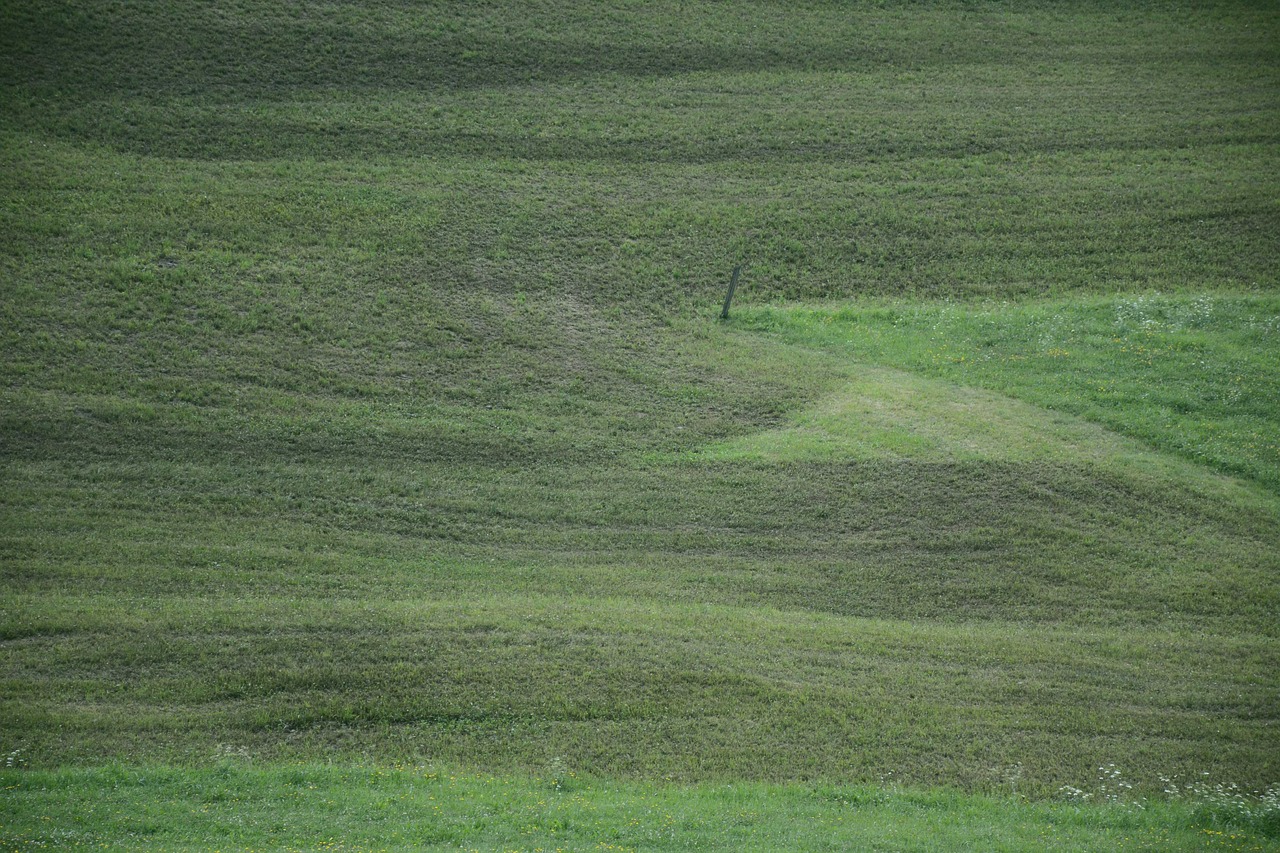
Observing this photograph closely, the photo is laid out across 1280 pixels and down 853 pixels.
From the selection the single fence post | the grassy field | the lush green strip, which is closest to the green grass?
the grassy field

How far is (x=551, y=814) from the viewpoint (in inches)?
547

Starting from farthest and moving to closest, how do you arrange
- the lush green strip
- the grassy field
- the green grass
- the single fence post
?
the single fence post
the green grass
the grassy field
the lush green strip

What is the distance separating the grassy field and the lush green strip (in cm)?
11

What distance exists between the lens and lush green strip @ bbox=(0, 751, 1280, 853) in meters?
13.0

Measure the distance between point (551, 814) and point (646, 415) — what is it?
649 inches

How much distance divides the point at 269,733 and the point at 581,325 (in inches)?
771

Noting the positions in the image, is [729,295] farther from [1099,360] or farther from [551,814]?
[551,814]

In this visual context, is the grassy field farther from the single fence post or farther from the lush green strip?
the single fence post

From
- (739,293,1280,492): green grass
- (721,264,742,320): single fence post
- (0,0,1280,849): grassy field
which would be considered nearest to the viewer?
(0,0,1280,849): grassy field

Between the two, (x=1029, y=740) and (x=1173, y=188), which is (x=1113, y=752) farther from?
(x=1173, y=188)

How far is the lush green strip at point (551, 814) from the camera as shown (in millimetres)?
13016

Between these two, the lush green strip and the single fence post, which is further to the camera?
the single fence post

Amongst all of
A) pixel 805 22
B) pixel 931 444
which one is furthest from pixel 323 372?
pixel 805 22

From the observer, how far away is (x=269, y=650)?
18141mm
